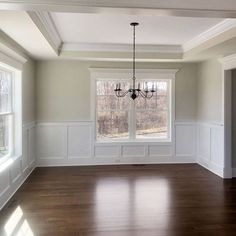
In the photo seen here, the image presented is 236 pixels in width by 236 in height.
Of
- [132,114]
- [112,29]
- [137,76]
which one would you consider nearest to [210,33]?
[112,29]

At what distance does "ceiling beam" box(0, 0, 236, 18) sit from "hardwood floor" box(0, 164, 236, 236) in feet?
7.72

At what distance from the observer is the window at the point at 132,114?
6.73 meters

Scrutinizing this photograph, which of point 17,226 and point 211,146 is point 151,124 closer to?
point 211,146

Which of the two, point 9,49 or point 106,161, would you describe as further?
point 106,161

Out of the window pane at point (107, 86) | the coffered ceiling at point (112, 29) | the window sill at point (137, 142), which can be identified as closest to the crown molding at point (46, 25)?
the coffered ceiling at point (112, 29)

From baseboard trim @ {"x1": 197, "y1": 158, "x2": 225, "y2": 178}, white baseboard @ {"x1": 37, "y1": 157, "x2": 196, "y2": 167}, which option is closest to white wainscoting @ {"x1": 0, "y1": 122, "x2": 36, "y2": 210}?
white baseboard @ {"x1": 37, "y1": 157, "x2": 196, "y2": 167}

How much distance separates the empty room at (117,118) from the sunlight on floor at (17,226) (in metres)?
0.02

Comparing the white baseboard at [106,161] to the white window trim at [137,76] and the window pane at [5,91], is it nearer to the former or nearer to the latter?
the white window trim at [137,76]

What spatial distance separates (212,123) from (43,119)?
3761mm

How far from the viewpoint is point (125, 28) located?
449cm

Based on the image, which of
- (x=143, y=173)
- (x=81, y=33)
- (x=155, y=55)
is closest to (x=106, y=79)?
(x=155, y=55)

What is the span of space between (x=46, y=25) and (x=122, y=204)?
2.78 metres

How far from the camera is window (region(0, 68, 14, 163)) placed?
4508mm

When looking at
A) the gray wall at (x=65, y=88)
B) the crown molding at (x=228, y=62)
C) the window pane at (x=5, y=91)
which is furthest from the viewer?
the gray wall at (x=65, y=88)
